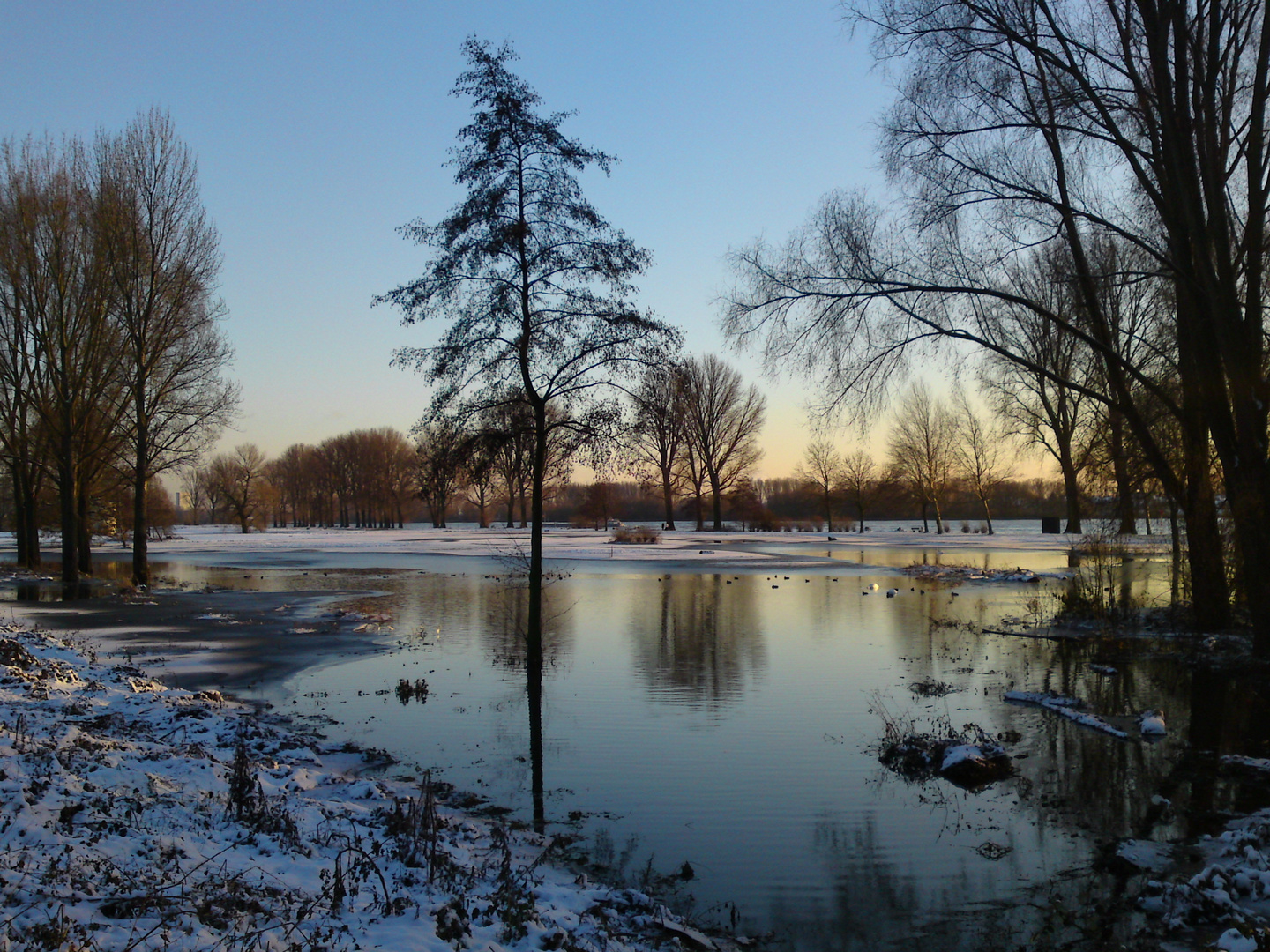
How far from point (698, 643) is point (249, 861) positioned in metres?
12.1

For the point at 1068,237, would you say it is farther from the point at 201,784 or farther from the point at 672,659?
the point at 201,784

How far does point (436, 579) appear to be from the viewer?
3186 cm

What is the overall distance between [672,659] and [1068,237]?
1038cm

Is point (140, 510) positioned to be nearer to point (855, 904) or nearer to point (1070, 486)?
point (855, 904)

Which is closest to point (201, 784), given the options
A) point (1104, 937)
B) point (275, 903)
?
point (275, 903)

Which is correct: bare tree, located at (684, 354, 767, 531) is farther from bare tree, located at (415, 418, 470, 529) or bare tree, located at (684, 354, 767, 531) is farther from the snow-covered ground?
bare tree, located at (415, 418, 470, 529)

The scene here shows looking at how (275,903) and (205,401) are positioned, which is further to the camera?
(205,401)

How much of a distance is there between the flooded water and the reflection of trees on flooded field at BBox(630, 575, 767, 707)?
0.09m

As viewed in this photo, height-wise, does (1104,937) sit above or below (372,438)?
below

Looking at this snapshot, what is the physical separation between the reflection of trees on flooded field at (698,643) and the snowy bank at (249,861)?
5.47 m

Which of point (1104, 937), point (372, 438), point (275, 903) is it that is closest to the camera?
point (275, 903)

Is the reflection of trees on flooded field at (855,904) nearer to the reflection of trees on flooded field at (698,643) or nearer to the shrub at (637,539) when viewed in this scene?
the reflection of trees on flooded field at (698,643)

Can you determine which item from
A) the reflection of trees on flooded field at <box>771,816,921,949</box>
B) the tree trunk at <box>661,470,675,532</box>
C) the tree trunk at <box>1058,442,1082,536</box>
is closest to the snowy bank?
the reflection of trees on flooded field at <box>771,816,921,949</box>

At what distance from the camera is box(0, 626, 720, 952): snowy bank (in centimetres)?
415
